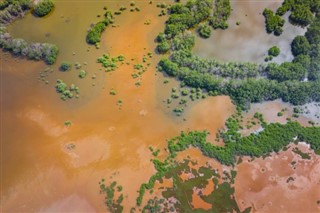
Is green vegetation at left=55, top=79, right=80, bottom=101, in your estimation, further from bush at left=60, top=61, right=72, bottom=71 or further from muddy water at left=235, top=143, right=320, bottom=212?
muddy water at left=235, top=143, right=320, bottom=212

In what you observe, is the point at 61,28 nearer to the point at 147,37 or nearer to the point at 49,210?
the point at 147,37

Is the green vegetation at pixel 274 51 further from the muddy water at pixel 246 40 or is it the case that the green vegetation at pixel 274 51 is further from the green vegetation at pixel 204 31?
the green vegetation at pixel 204 31

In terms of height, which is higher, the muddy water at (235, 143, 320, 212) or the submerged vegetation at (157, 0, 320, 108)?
the submerged vegetation at (157, 0, 320, 108)

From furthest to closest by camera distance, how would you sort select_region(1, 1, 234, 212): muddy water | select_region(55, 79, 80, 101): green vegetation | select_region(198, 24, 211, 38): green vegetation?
select_region(198, 24, 211, 38): green vegetation < select_region(55, 79, 80, 101): green vegetation < select_region(1, 1, 234, 212): muddy water

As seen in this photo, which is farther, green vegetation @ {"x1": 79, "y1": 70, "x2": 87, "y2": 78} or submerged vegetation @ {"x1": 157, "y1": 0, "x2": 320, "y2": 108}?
green vegetation @ {"x1": 79, "y1": 70, "x2": 87, "y2": 78}

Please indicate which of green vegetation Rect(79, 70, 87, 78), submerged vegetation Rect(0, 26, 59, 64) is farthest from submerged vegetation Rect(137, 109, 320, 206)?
submerged vegetation Rect(0, 26, 59, 64)

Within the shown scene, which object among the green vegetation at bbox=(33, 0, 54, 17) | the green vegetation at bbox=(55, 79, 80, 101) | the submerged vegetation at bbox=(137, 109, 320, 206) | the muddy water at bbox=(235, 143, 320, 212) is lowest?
the muddy water at bbox=(235, 143, 320, 212)

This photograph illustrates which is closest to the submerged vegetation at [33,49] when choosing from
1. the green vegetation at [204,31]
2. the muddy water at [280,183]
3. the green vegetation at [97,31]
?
the green vegetation at [97,31]
